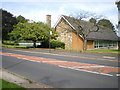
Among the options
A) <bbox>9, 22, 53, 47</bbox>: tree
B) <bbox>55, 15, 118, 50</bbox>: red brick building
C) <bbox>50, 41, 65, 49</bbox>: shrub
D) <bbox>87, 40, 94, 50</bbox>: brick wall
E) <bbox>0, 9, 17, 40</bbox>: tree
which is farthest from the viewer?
<bbox>0, 9, 17, 40</bbox>: tree

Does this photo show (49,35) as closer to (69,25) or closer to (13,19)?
(69,25)

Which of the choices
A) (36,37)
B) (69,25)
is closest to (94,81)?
(36,37)

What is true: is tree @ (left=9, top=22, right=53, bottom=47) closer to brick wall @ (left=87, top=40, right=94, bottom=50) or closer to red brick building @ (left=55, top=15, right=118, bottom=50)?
red brick building @ (left=55, top=15, right=118, bottom=50)

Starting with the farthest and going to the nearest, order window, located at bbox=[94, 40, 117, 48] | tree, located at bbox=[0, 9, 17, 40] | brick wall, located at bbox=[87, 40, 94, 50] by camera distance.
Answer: tree, located at bbox=[0, 9, 17, 40] → window, located at bbox=[94, 40, 117, 48] → brick wall, located at bbox=[87, 40, 94, 50]

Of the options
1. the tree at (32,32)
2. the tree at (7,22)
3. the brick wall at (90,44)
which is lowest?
the brick wall at (90,44)

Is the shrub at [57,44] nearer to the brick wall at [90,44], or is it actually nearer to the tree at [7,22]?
the brick wall at [90,44]

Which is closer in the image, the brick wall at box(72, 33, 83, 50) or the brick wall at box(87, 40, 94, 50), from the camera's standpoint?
the brick wall at box(72, 33, 83, 50)

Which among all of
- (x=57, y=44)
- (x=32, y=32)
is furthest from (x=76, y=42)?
(x=32, y=32)

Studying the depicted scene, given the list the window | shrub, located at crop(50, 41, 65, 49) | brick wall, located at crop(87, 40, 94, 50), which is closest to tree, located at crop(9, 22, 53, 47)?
shrub, located at crop(50, 41, 65, 49)

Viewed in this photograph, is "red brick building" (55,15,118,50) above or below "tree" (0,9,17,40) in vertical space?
below

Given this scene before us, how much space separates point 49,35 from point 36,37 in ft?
8.92

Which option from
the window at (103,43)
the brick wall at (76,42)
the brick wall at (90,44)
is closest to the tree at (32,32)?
the brick wall at (76,42)

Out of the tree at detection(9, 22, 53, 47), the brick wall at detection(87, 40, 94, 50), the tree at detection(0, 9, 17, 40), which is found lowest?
the brick wall at detection(87, 40, 94, 50)

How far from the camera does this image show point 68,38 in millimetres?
34312
